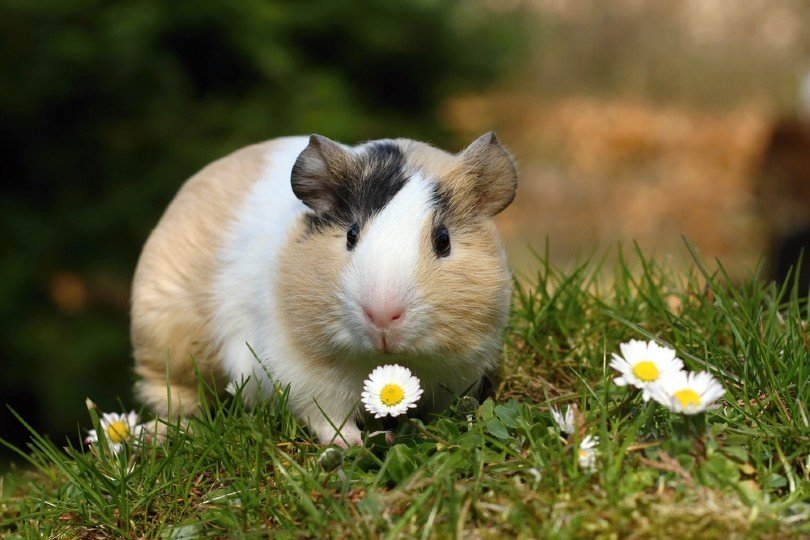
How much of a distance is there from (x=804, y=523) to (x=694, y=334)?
4.53 feet

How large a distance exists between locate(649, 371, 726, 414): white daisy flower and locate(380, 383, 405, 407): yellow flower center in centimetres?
88

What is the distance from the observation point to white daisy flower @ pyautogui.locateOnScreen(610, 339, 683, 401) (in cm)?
286

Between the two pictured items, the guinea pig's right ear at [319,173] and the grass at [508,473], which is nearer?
the grass at [508,473]

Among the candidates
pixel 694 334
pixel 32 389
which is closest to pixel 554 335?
pixel 694 334

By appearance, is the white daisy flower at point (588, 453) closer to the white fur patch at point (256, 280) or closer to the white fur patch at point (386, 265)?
the white fur patch at point (386, 265)

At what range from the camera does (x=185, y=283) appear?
4.23 meters

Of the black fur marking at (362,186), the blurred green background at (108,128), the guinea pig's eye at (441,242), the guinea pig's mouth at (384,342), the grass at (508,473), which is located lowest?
the grass at (508,473)

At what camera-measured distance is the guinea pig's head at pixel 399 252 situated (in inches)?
120

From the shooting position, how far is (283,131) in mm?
9141

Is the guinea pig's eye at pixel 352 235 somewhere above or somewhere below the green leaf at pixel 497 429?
above

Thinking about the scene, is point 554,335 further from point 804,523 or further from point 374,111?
point 374,111

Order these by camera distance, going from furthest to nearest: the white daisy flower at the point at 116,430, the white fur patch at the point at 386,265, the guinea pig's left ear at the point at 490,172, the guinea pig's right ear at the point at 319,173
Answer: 1. the white daisy flower at the point at 116,430
2. the guinea pig's left ear at the point at 490,172
3. the guinea pig's right ear at the point at 319,173
4. the white fur patch at the point at 386,265

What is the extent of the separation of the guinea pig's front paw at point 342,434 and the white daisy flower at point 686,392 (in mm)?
1214

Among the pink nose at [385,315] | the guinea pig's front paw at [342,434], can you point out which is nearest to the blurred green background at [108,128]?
the guinea pig's front paw at [342,434]
